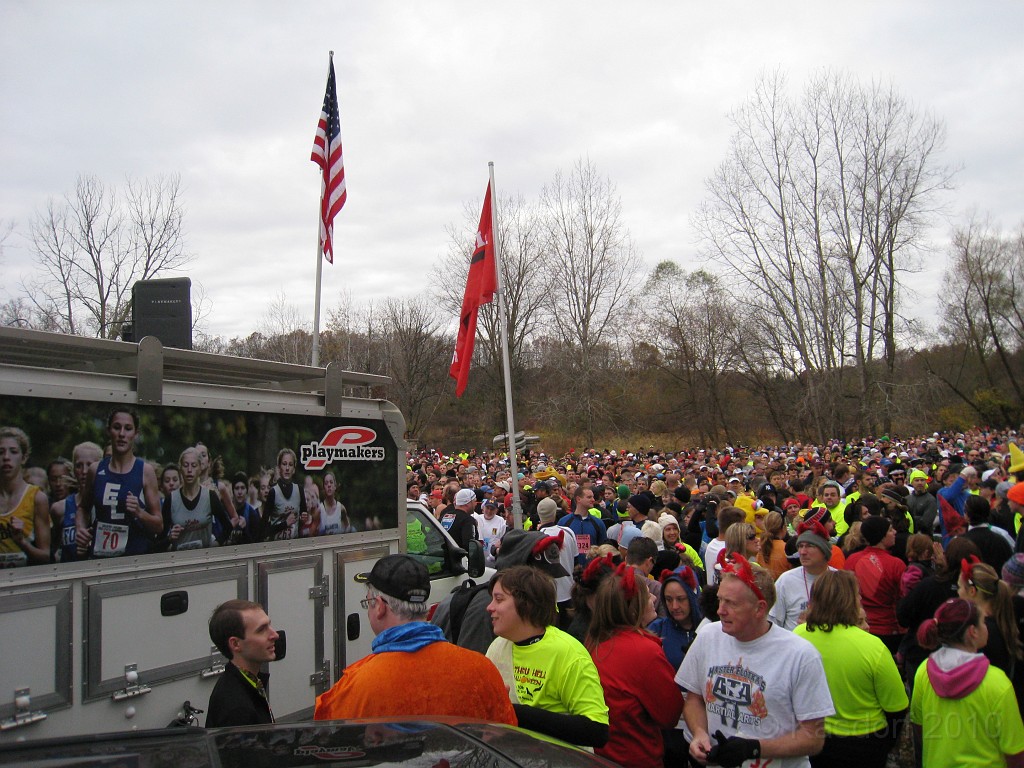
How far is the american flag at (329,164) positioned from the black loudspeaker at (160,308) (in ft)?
18.2

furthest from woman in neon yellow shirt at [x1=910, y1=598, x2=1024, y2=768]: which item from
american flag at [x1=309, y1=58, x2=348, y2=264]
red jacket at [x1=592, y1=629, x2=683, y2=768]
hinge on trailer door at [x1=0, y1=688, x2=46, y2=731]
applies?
american flag at [x1=309, y1=58, x2=348, y2=264]

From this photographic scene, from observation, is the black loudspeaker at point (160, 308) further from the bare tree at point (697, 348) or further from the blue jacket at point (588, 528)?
the bare tree at point (697, 348)

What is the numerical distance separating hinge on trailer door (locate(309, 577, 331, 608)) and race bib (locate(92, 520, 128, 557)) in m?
1.48

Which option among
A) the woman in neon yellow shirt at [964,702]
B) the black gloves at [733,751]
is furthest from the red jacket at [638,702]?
the woman in neon yellow shirt at [964,702]

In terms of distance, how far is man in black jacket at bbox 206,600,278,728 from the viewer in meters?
3.48

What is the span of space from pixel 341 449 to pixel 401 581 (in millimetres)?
2832

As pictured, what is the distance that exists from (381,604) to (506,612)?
73cm

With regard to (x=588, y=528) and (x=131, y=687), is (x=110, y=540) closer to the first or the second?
(x=131, y=687)

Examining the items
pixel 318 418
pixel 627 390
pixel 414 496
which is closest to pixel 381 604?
pixel 318 418

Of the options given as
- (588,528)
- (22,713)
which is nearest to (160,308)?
(22,713)

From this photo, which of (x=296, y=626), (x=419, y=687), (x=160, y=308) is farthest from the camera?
(x=160, y=308)

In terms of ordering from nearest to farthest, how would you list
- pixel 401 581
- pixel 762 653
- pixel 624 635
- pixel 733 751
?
pixel 401 581 → pixel 733 751 → pixel 762 653 → pixel 624 635

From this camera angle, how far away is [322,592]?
5469 millimetres

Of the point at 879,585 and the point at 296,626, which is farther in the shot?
the point at 879,585
